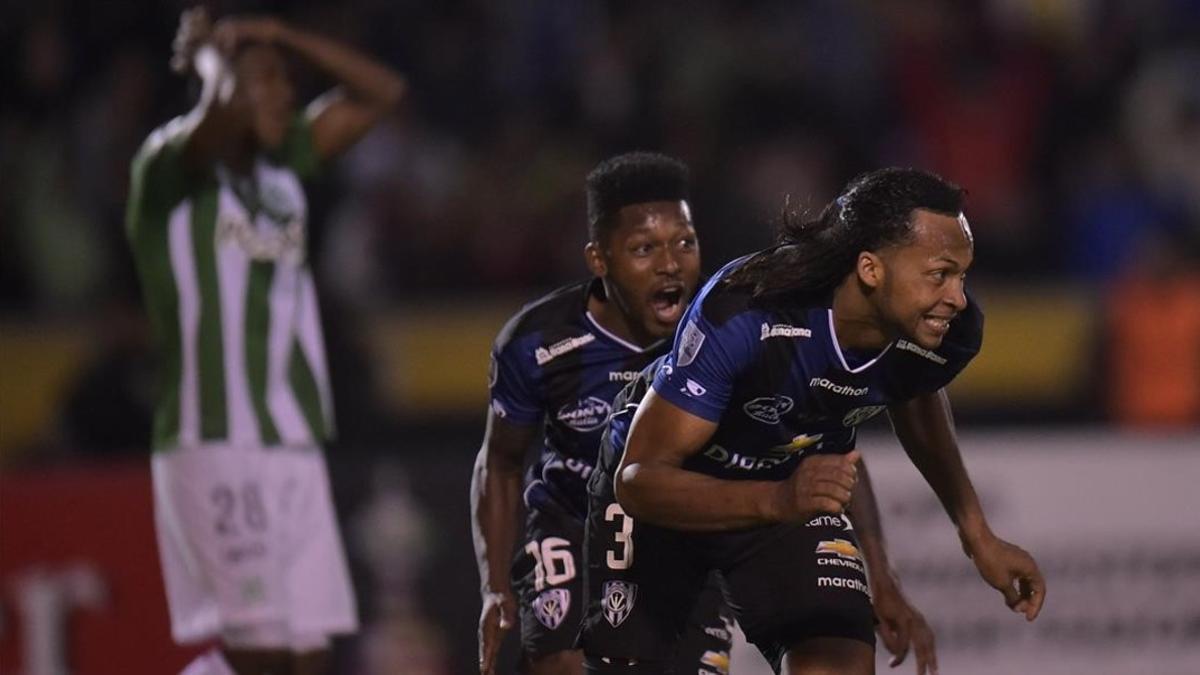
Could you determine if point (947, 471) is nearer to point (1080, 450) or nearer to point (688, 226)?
point (688, 226)

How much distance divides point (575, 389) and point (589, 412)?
8cm

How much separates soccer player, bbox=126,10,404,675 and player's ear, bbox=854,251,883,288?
2601mm

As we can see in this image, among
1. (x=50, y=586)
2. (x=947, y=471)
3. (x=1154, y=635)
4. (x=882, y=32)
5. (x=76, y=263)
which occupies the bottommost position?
(x=1154, y=635)

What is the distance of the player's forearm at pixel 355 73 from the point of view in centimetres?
730

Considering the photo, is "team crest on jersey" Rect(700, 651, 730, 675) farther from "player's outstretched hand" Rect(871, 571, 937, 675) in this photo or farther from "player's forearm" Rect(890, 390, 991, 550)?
"player's forearm" Rect(890, 390, 991, 550)

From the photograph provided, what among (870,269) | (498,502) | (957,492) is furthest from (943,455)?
(498,502)

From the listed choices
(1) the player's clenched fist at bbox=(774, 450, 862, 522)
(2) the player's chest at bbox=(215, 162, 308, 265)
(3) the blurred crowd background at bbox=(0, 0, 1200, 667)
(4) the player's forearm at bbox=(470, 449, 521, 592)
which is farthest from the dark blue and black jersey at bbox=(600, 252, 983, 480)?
(3) the blurred crowd background at bbox=(0, 0, 1200, 667)

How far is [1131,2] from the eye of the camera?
1323 cm

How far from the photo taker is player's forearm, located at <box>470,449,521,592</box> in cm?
613

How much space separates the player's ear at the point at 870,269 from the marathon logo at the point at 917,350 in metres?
0.22

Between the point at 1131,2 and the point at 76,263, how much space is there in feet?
22.5

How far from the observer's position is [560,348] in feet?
19.9

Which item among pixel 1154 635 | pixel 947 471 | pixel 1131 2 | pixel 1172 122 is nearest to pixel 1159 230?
pixel 1172 122

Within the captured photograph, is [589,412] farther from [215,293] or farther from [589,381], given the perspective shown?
[215,293]
